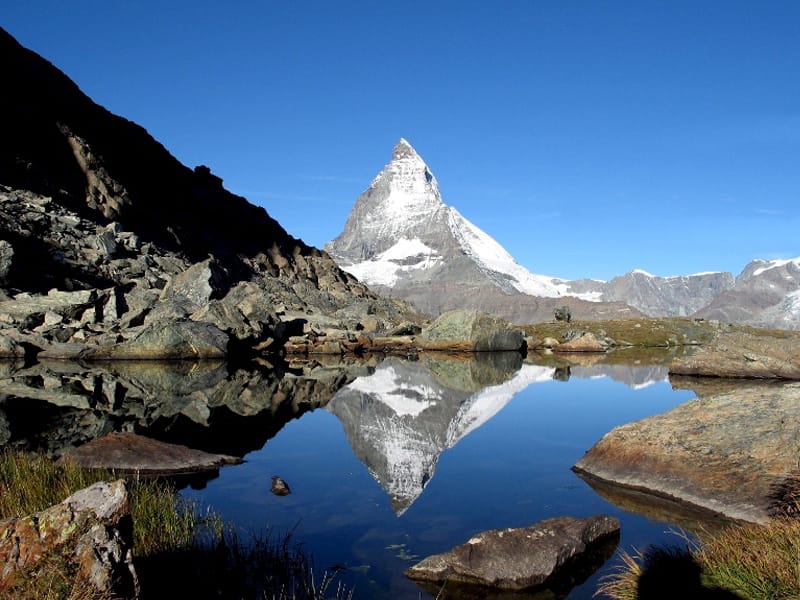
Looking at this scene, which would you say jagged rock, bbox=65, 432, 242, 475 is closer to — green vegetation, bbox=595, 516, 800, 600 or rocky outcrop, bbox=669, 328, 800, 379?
green vegetation, bbox=595, 516, 800, 600

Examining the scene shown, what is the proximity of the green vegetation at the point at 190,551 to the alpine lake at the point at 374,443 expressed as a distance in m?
0.69

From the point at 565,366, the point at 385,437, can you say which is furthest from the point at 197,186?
the point at 385,437

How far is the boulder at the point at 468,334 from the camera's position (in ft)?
240

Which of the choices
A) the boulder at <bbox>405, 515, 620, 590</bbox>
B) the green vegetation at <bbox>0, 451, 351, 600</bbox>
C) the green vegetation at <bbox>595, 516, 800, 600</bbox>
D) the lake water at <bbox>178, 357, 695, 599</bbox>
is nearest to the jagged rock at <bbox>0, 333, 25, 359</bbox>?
the lake water at <bbox>178, 357, 695, 599</bbox>

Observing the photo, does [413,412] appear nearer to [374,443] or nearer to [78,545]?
[374,443]

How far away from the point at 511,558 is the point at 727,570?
3.30 meters

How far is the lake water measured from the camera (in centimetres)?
1230

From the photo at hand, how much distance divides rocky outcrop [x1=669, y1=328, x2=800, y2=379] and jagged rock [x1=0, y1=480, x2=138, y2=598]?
4539 cm

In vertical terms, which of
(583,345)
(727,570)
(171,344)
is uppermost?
(171,344)

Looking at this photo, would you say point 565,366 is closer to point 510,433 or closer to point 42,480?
point 510,433

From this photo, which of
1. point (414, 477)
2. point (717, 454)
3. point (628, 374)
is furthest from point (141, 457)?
point (628, 374)

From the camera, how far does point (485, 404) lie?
105 feet

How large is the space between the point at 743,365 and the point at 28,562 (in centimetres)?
4676

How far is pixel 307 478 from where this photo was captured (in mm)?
17312
